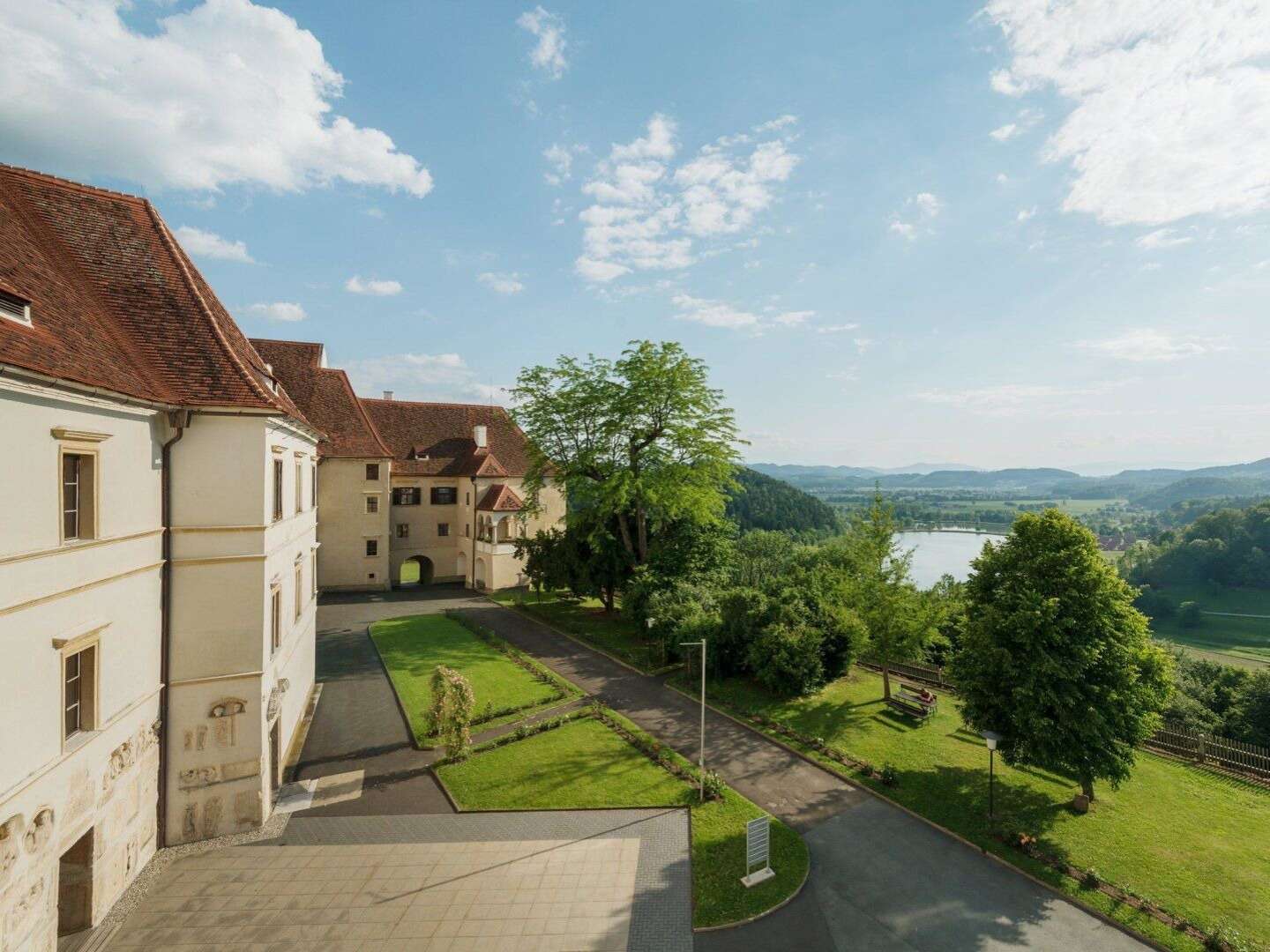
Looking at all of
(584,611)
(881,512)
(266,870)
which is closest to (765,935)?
(266,870)

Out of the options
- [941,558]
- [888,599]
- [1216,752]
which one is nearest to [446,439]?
[888,599]

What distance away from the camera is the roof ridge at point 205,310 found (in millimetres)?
13258

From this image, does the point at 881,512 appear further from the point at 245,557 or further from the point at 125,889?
the point at 125,889

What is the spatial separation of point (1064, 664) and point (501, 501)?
3272 centimetres

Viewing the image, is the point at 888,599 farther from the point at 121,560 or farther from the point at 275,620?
the point at 121,560

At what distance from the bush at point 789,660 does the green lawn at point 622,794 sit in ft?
19.3

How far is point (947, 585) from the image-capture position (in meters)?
24.6

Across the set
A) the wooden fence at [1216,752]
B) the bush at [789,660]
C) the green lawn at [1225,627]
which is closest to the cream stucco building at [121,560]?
the bush at [789,660]

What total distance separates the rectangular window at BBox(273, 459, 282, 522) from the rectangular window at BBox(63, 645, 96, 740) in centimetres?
522

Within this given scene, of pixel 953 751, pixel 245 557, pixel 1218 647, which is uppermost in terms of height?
pixel 245 557

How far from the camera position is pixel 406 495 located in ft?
142

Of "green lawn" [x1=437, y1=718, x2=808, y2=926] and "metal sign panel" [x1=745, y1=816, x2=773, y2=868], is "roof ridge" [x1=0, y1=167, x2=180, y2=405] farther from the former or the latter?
"metal sign panel" [x1=745, y1=816, x2=773, y2=868]

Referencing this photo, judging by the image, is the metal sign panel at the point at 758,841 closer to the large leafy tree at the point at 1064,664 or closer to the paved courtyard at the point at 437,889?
the paved courtyard at the point at 437,889

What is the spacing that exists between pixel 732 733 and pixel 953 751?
676 centimetres
